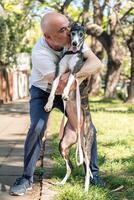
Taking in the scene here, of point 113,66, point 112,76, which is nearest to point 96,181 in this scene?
point 113,66

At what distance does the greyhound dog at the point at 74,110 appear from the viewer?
534 cm

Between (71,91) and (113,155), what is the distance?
9.80 feet

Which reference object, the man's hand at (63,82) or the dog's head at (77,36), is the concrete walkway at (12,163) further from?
the dog's head at (77,36)

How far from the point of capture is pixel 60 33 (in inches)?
216

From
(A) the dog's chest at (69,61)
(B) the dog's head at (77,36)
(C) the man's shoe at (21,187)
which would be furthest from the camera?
(C) the man's shoe at (21,187)

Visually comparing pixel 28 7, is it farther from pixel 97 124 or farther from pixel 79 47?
pixel 79 47

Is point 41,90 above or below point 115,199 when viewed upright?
above

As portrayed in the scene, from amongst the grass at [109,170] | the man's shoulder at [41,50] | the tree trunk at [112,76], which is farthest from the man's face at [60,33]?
the tree trunk at [112,76]

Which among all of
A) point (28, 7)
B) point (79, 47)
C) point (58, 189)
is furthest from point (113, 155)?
point (28, 7)

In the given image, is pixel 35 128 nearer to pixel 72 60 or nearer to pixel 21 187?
pixel 21 187

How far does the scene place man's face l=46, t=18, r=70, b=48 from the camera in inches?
214

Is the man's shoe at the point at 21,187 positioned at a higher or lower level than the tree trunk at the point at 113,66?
higher

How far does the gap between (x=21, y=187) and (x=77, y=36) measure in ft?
5.63

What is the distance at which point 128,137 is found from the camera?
10.4 meters
